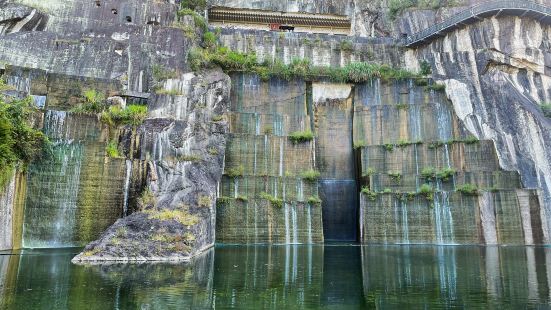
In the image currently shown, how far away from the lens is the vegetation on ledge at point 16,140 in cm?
1620

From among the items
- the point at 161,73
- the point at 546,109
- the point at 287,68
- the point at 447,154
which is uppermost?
the point at 287,68

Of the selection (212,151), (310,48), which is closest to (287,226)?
(212,151)

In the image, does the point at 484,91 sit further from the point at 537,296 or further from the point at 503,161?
the point at 537,296

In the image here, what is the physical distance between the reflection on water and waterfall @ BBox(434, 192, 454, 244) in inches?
233

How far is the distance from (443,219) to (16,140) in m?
18.0

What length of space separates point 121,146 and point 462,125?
17.4m

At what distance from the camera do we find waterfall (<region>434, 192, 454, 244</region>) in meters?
21.1

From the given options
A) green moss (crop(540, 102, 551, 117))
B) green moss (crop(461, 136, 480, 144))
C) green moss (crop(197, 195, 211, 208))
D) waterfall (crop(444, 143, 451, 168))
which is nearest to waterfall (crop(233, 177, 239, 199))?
green moss (crop(197, 195, 211, 208))

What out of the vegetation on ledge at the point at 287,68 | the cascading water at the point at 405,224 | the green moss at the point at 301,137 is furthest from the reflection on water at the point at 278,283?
the vegetation on ledge at the point at 287,68

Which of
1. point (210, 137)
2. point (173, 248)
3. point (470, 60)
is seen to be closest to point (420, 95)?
point (470, 60)

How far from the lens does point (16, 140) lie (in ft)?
55.4

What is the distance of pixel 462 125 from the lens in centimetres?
2483

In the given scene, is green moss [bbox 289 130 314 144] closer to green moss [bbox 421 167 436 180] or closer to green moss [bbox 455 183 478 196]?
green moss [bbox 421 167 436 180]

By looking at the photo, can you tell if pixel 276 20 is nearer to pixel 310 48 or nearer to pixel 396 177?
pixel 310 48
